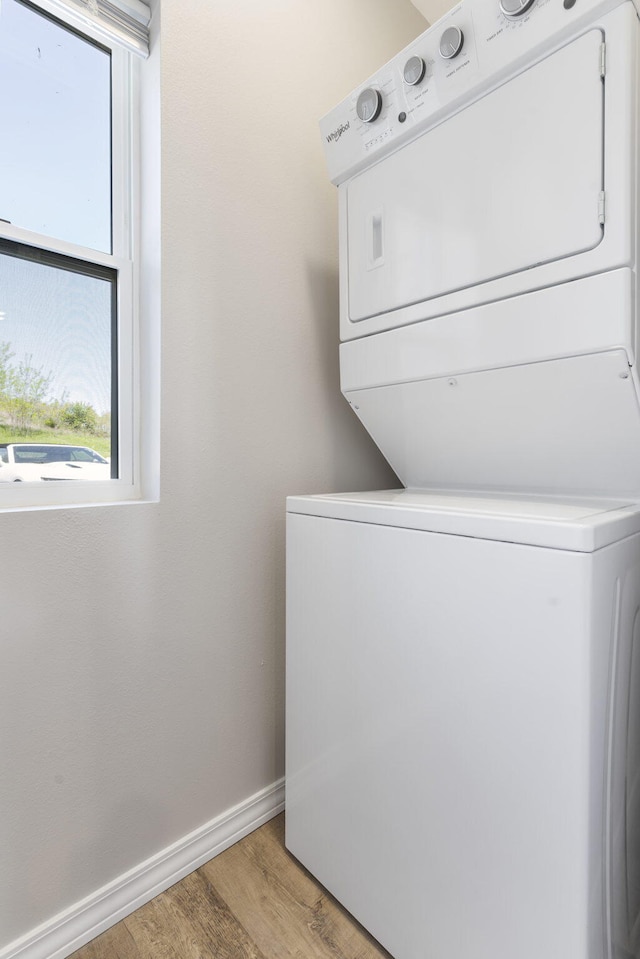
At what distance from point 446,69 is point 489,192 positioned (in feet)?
0.91

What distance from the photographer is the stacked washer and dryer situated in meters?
0.79

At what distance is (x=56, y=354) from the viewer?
1163mm

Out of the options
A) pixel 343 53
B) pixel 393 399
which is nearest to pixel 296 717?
pixel 393 399

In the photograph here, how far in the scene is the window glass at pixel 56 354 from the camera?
3.59 feet

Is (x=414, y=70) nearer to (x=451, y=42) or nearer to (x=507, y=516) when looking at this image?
(x=451, y=42)

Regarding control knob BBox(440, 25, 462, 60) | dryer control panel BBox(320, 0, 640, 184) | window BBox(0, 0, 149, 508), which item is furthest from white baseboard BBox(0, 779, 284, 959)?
control knob BBox(440, 25, 462, 60)

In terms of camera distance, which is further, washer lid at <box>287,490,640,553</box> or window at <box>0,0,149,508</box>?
window at <box>0,0,149,508</box>

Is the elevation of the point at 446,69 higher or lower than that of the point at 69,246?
higher

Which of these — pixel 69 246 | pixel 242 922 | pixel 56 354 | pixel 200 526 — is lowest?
pixel 242 922

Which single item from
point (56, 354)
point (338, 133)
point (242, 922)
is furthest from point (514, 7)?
point (242, 922)

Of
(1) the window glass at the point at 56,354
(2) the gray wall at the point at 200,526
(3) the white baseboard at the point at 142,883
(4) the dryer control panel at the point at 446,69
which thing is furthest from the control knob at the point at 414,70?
(3) the white baseboard at the point at 142,883

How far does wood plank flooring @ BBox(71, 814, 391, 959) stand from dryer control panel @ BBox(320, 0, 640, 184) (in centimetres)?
176

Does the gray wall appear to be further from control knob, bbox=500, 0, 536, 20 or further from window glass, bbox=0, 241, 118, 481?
control knob, bbox=500, 0, 536, 20

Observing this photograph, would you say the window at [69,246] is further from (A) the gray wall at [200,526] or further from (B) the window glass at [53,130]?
(A) the gray wall at [200,526]
